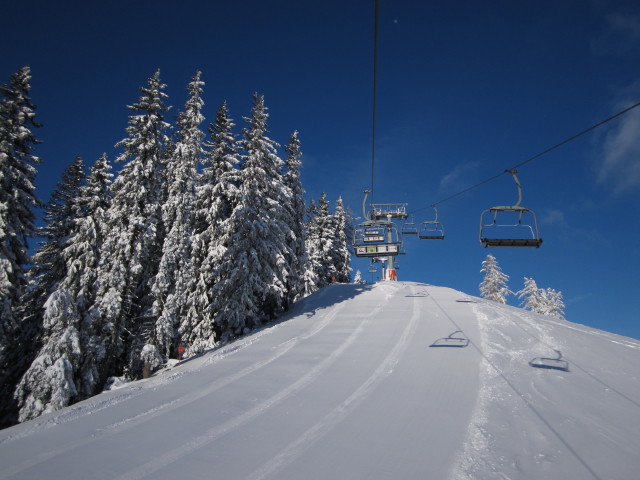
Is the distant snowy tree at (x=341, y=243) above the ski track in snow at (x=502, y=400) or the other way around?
above

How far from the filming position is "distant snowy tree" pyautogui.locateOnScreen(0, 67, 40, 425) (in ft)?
45.1

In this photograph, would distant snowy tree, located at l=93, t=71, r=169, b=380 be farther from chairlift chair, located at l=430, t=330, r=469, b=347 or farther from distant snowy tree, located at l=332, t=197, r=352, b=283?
distant snowy tree, located at l=332, t=197, r=352, b=283

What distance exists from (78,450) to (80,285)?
1424 cm

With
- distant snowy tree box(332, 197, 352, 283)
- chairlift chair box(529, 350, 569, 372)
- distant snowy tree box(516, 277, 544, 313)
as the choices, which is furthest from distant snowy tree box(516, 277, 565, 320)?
chairlift chair box(529, 350, 569, 372)

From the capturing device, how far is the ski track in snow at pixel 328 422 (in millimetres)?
4398

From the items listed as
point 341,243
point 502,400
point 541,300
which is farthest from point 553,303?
point 502,400

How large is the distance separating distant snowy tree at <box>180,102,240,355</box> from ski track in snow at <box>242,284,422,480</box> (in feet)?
36.4

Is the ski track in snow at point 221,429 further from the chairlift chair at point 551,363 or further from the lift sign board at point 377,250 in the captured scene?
the lift sign board at point 377,250

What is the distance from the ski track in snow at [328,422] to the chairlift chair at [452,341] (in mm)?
1323

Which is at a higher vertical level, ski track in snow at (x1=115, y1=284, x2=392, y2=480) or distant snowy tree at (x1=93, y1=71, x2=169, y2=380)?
distant snowy tree at (x1=93, y1=71, x2=169, y2=380)

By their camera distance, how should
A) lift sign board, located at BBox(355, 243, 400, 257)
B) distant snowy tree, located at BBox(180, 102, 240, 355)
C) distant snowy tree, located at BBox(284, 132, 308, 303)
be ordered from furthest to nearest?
lift sign board, located at BBox(355, 243, 400, 257), distant snowy tree, located at BBox(284, 132, 308, 303), distant snowy tree, located at BBox(180, 102, 240, 355)

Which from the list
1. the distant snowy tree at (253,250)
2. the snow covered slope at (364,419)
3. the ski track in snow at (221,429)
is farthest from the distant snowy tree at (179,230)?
the ski track in snow at (221,429)

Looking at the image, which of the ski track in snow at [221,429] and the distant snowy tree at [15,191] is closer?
the ski track in snow at [221,429]

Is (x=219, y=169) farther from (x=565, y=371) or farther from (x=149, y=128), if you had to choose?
(x=565, y=371)
